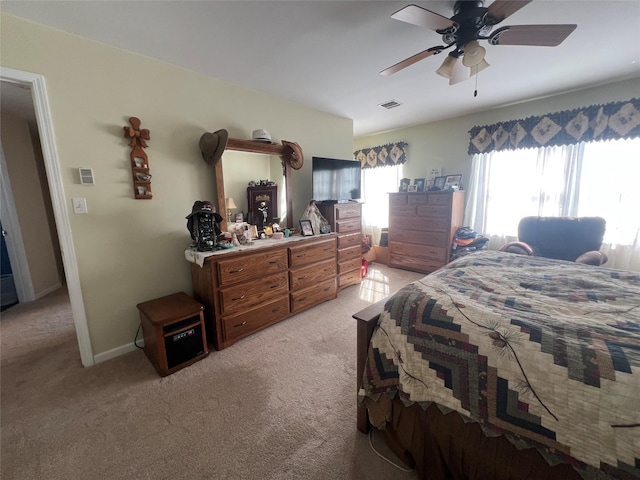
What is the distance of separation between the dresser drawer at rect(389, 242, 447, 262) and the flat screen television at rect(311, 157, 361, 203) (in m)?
1.26

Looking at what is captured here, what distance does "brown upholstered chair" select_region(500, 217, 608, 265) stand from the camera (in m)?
2.68

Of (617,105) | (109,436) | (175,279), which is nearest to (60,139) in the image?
(175,279)

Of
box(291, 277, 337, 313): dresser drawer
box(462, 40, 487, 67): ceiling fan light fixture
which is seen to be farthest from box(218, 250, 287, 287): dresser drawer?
box(462, 40, 487, 67): ceiling fan light fixture

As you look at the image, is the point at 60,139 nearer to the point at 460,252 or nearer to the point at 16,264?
the point at 16,264

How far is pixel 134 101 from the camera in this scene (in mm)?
2062

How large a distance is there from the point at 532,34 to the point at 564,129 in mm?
2399

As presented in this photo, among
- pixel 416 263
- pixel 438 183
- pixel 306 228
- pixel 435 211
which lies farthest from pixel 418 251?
pixel 306 228

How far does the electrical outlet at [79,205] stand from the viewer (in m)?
1.88

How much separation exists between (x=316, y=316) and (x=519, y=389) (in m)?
2.04

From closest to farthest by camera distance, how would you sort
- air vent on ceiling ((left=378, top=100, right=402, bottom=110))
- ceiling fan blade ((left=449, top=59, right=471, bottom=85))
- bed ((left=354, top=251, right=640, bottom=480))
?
bed ((left=354, top=251, right=640, bottom=480)) < ceiling fan blade ((left=449, top=59, right=471, bottom=85)) < air vent on ceiling ((left=378, top=100, right=402, bottom=110))

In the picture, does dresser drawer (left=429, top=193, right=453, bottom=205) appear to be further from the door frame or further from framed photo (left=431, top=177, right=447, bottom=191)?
the door frame

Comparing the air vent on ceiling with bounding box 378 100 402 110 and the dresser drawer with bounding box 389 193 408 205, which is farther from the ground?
the air vent on ceiling with bounding box 378 100 402 110

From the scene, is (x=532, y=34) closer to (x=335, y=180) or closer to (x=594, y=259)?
(x=594, y=259)

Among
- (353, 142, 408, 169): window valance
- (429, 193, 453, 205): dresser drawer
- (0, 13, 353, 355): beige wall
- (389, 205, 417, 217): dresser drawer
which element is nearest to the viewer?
(0, 13, 353, 355): beige wall
